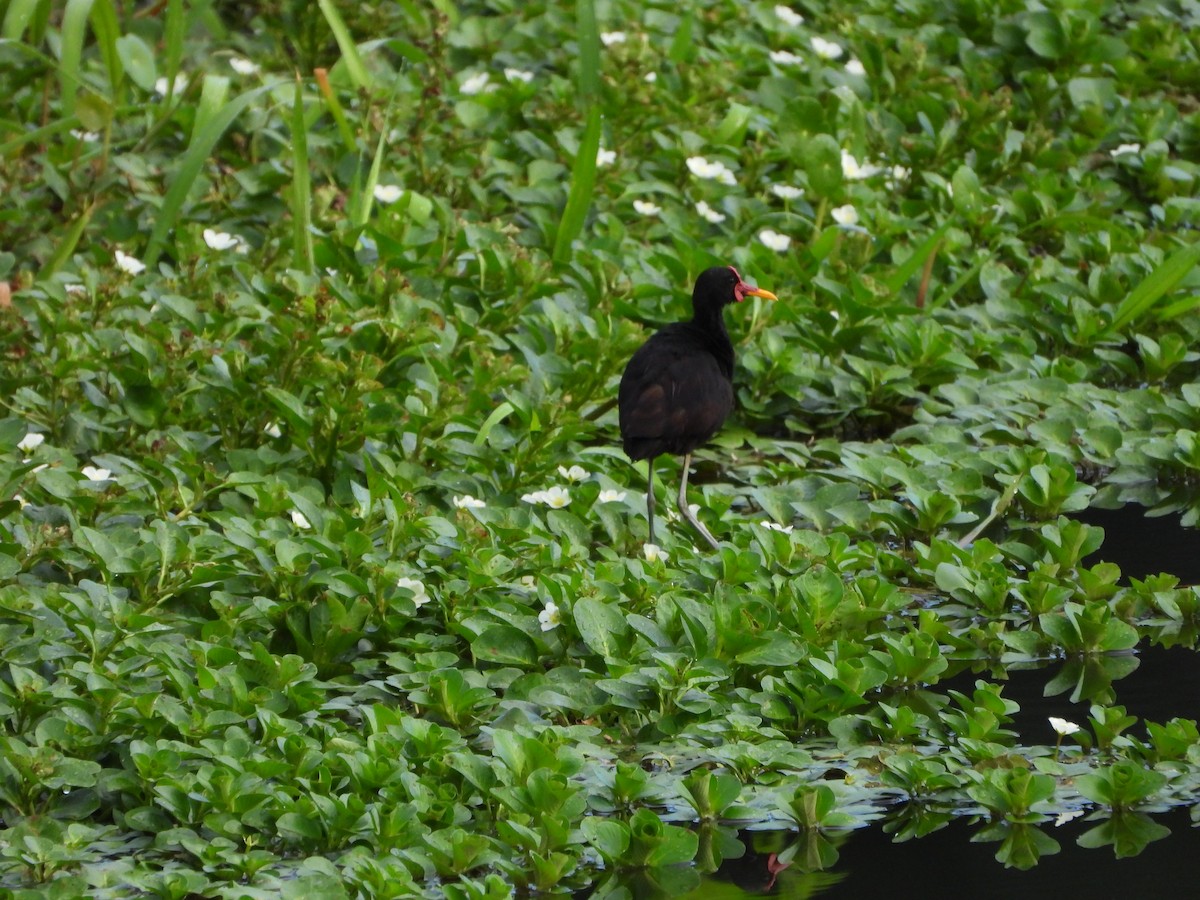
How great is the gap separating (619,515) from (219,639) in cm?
138

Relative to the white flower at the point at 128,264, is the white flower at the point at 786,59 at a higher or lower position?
higher

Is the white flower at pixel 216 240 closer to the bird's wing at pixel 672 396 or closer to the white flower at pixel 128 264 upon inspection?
the white flower at pixel 128 264

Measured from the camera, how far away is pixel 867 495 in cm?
577

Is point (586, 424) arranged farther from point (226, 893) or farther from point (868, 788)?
point (226, 893)

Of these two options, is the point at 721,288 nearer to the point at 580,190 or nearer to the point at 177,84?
the point at 580,190

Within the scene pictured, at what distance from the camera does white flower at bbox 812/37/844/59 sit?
28.6 feet

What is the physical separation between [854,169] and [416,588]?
12.1 ft

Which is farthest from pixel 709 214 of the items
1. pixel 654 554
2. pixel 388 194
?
pixel 654 554

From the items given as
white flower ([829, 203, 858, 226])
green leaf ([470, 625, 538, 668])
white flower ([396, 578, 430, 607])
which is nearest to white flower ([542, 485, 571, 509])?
white flower ([396, 578, 430, 607])

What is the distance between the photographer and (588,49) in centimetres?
754

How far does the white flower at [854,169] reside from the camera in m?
7.52

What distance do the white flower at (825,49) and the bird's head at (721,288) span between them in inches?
126

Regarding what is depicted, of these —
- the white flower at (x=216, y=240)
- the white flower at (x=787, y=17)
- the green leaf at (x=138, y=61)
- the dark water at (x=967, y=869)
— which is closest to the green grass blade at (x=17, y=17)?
the green leaf at (x=138, y=61)

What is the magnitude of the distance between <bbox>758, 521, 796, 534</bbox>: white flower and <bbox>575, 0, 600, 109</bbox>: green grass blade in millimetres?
2900
